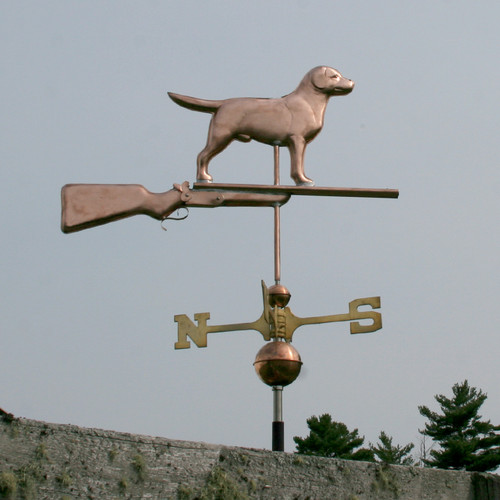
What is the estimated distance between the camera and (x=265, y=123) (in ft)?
15.5

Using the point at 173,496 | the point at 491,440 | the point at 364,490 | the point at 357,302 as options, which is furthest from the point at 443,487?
the point at 491,440

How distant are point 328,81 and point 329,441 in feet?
32.5

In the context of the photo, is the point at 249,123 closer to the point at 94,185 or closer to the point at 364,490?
the point at 94,185

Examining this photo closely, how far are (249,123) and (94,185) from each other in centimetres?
79

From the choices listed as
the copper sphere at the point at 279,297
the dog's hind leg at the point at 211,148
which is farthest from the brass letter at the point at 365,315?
the dog's hind leg at the point at 211,148

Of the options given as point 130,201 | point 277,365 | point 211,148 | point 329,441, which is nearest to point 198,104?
point 211,148

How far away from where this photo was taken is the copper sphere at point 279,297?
441 centimetres

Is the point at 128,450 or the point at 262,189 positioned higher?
the point at 262,189

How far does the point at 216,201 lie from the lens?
4.50 meters

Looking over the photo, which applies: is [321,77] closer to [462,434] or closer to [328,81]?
[328,81]

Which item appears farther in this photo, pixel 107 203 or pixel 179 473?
pixel 107 203

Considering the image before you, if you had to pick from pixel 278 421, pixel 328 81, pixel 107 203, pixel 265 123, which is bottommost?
pixel 278 421

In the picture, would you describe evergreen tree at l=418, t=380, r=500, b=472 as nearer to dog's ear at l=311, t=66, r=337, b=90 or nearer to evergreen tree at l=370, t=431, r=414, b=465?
evergreen tree at l=370, t=431, r=414, b=465

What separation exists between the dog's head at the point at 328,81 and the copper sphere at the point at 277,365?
138 cm
